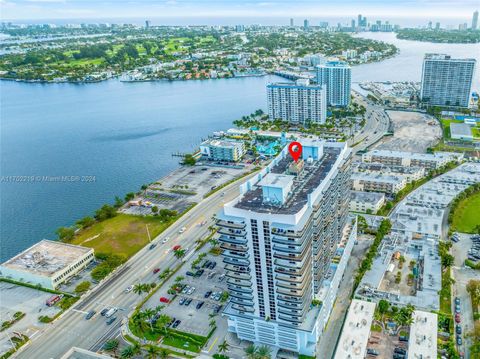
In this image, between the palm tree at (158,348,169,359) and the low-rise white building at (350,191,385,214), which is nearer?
the palm tree at (158,348,169,359)

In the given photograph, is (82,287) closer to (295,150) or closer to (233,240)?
(233,240)

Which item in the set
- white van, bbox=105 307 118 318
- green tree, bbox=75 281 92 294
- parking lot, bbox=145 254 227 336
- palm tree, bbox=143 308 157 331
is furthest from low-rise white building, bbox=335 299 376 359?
green tree, bbox=75 281 92 294

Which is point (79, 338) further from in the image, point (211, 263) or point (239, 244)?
point (239, 244)

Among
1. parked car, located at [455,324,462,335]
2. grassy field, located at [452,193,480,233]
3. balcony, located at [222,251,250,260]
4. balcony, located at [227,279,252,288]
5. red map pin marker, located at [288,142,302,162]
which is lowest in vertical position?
parked car, located at [455,324,462,335]

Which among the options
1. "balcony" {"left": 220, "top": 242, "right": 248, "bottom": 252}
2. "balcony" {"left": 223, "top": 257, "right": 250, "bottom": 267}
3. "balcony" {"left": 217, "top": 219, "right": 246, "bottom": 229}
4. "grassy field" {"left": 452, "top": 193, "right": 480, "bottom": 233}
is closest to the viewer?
"balcony" {"left": 217, "top": 219, "right": 246, "bottom": 229}

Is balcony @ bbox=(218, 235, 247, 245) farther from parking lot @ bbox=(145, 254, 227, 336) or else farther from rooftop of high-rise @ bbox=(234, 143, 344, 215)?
parking lot @ bbox=(145, 254, 227, 336)

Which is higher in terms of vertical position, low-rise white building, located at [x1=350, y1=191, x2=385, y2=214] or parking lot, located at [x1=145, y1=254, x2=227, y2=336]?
low-rise white building, located at [x1=350, y1=191, x2=385, y2=214]

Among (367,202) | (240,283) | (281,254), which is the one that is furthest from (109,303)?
(367,202)
